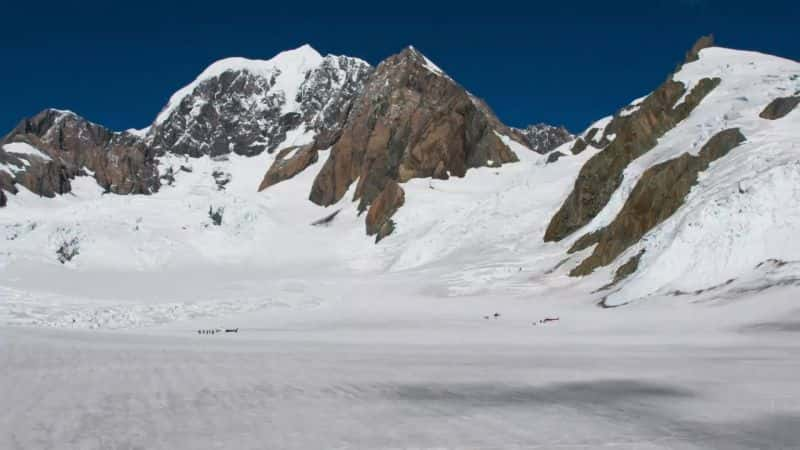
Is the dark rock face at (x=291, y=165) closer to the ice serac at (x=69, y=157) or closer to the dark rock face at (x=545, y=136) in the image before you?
the ice serac at (x=69, y=157)

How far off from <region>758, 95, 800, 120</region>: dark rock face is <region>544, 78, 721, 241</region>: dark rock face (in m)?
8.95

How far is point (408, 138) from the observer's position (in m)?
95.4

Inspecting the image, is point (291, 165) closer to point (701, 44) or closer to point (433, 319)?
point (701, 44)

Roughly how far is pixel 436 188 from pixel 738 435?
76105mm

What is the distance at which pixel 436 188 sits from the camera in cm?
8406

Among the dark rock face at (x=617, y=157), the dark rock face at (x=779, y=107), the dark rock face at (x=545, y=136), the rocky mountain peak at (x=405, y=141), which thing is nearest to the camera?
the dark rock face at (x=779, y=107)

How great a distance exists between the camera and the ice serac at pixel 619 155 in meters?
55.6

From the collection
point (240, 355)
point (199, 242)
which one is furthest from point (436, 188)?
point (240, 355)

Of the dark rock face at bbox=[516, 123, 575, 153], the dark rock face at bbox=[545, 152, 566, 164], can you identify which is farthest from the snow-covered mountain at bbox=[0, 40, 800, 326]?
the dark rock face at bbox=[516, 123, 575, 153]

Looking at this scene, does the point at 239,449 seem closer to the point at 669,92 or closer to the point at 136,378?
the point at 136,378

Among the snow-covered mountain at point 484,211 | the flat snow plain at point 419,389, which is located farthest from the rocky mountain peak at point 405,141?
the flat snow plain at point 419,389

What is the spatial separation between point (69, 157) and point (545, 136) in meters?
116

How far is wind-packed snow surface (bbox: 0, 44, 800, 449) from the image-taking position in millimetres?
9148

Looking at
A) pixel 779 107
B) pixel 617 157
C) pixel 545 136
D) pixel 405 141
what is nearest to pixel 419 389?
pixel 779 107
